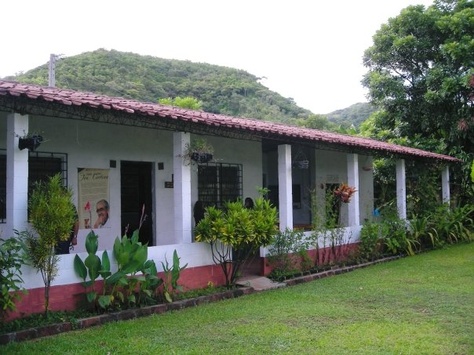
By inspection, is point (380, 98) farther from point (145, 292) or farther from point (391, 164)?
point (145, 292)

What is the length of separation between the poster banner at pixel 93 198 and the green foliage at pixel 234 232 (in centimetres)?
213

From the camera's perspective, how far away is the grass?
5.05 meters

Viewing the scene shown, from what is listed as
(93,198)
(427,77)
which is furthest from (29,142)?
(427,77)

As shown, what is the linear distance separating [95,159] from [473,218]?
13260 millimetres

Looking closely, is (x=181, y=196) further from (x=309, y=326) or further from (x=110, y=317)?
(x=309, y=326)

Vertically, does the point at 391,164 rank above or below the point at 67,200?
above

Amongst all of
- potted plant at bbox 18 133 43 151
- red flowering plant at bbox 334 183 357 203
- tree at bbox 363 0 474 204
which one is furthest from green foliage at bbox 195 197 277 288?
tree at bbox 363 0 474 204

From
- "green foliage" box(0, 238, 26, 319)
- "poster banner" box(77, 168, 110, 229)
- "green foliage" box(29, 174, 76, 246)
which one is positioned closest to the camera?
"green foliage" box(0, 238, 26, 319)

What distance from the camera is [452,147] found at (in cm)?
1673

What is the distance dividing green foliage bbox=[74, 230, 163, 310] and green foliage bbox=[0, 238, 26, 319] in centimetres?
90

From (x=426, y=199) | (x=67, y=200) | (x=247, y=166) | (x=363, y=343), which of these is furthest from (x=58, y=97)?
(x=426, y=199)

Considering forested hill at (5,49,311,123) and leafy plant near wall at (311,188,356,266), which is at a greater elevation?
forested hill at (5,49,311,123)

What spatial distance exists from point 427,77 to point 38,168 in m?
13.3

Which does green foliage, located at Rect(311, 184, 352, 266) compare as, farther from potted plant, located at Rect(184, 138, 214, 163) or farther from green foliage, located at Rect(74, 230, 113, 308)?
green foliage, located at Rect(74, 230, 113, 308)
